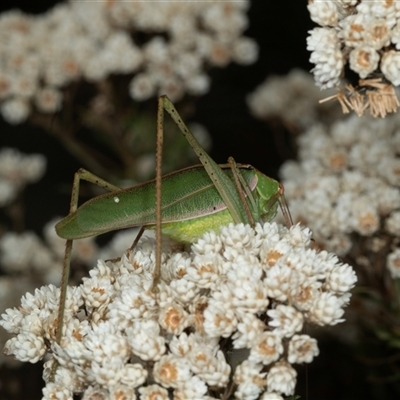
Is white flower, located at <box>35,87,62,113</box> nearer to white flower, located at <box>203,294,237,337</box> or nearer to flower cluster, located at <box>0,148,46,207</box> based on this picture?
flower cluster, located at <box>0,148,46,207</box>

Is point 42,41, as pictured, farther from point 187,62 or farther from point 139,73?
point 187,62

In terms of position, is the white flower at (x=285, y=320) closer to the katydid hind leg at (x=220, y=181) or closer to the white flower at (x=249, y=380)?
the white flower at (x=249, y=380)

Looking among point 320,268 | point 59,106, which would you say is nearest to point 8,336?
point 59,106

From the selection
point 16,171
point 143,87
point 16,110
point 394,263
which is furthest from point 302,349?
point 16,171

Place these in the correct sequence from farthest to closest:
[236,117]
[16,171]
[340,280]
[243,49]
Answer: [236,117], [16,171], [243,49], [340,280]

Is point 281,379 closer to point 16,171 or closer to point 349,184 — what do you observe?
point 349,184

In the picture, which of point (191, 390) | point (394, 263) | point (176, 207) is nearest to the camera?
point (191, 390)

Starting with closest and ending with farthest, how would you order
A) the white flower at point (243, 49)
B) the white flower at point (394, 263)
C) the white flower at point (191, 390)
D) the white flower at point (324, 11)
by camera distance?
the white flower at point (191, 390)
the white flower at point (324, 11)
the white flower at point (394, 263)
the white flower at point (243, 49)

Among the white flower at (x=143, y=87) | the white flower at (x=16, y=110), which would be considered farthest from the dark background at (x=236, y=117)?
the white flower at (x=143, y=87)
